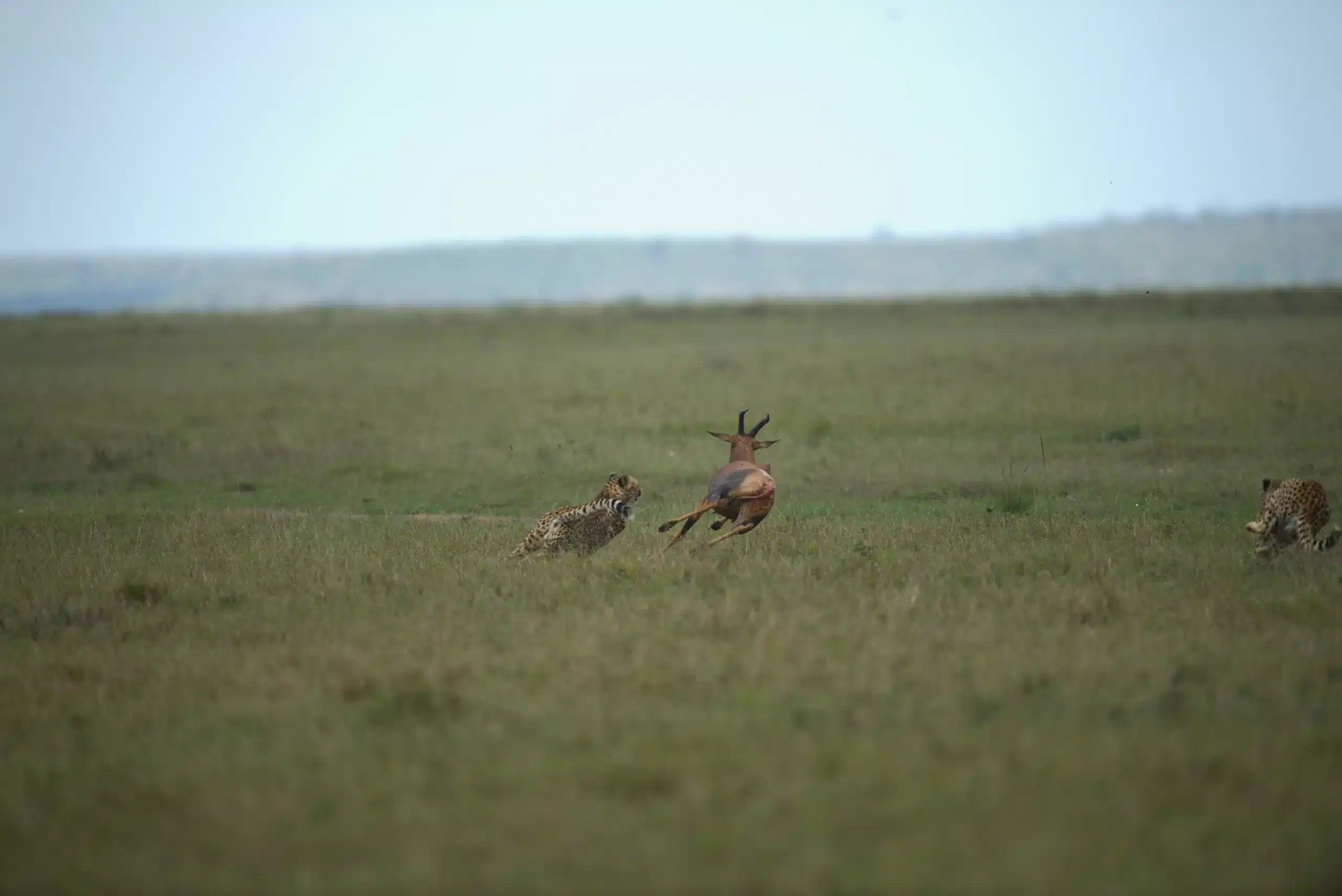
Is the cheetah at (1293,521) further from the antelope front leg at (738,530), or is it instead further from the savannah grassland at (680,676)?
the antelope front leg at (738,530)

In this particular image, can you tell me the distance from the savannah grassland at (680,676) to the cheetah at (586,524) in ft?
1.07

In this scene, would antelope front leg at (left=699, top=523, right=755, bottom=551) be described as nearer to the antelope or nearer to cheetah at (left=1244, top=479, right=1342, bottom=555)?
the antelope

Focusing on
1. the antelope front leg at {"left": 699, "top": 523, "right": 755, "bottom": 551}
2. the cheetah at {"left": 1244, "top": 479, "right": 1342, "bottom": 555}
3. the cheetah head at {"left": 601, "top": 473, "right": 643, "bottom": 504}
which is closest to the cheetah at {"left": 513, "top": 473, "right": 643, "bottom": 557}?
the cheetah head at {"left": 601, "top": 473, "right": 643, "bottom": 504}

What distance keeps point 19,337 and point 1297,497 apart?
44528 millimetres

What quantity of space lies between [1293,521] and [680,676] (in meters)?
5.72

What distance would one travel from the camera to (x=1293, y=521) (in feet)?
37.4

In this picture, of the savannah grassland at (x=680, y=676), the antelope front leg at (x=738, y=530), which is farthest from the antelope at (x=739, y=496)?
the savannah grassland at (x=680, y=676)

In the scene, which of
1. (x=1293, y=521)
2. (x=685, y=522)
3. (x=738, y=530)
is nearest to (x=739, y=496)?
(x=738, y=530)

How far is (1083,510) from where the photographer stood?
1523cm

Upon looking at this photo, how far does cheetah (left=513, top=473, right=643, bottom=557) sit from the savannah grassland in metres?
0.33

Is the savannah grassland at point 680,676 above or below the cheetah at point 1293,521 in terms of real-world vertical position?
below

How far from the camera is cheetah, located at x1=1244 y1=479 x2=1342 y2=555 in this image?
37.3ft

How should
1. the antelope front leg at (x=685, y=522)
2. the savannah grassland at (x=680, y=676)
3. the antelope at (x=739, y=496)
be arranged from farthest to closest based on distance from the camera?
1. the antelope at (x=739, y=496)
2. the antelope front leg at (x=685, y=522)
3. the savannah grassland at (x=680, y=676)

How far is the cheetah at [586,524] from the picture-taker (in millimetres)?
12125
